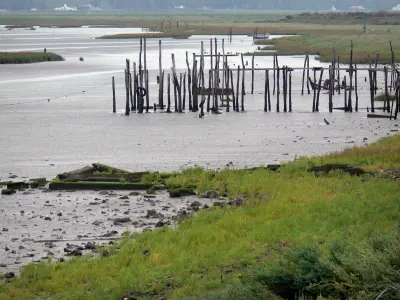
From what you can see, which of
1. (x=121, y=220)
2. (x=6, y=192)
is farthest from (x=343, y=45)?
(x=121, y=220)

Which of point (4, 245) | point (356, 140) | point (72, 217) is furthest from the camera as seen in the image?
point (356, 140)

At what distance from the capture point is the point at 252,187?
1809cm

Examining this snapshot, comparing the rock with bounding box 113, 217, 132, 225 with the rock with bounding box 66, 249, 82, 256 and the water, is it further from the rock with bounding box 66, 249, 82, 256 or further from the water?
the water

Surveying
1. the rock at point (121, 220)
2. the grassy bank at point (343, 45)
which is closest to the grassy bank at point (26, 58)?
the grassy bank at point (343, 45)

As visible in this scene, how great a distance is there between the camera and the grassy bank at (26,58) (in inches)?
2628

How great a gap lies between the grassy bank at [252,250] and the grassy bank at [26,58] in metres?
51.1

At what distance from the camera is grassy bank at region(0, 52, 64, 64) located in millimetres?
66750

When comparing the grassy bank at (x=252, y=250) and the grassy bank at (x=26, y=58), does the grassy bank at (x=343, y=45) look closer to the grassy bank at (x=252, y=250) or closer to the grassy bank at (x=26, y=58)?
the grassy bank at (x=26, y=58)

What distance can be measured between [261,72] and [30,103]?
21.3 meters

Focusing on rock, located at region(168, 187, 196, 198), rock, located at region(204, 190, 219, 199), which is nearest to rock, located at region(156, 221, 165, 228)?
rock, located at region(204, 190, 219, 199)

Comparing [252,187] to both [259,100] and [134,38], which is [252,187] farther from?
[134,38]

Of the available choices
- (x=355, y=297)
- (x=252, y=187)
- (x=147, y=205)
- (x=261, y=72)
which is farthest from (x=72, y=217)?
(x=261, y=72)

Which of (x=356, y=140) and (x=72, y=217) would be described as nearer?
(x=72, y=217)

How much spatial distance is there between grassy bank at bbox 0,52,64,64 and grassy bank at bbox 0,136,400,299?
51114 mm
